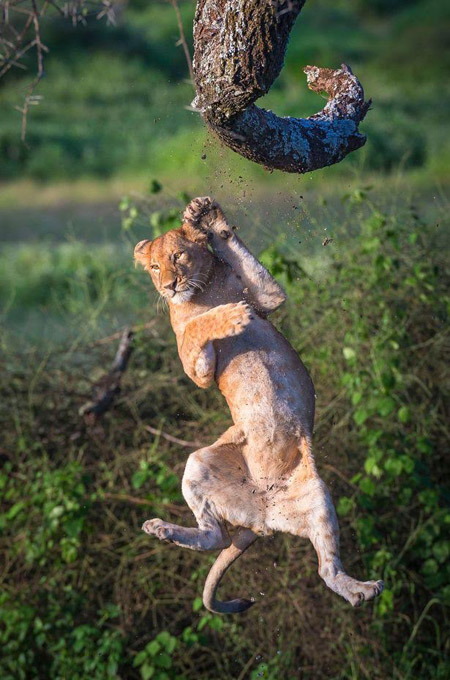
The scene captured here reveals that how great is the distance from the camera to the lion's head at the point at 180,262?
460 cm

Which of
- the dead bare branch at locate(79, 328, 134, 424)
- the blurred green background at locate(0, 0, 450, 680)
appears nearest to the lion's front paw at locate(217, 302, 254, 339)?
the blurred green background at locate(0, 0, 450, 680)

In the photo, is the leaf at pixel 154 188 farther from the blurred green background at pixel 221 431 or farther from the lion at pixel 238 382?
the lion at pixel 238 382

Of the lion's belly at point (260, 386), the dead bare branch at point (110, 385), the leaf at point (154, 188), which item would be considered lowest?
the dead bare branch at point (110, 385)

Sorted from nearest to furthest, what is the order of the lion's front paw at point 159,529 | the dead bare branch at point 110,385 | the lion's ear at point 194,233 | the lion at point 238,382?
1. the lion's front paw at point 159,529
2. the lion at point 238,382
3. the lion's ear at point 194,233
4. the dead bare branch at point 110,385

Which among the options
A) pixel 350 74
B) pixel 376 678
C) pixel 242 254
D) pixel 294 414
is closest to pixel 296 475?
pixel 294 414

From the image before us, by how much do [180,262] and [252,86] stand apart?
2.78 feet

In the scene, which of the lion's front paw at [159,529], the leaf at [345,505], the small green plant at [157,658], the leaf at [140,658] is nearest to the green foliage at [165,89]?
the leaf at [345,505]

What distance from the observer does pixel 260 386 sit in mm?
4664

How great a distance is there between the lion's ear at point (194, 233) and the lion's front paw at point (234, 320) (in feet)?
1.12

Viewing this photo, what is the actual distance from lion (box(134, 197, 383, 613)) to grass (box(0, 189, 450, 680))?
1763 mm

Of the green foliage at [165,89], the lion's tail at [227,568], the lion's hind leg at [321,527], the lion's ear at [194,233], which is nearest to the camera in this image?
the lion's hind leg at [321,527]

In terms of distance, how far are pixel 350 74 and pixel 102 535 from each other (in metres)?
3.72

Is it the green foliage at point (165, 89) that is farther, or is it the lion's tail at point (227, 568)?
the green foliage at point (165, 89)

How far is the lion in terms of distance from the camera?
4594 millimetres
